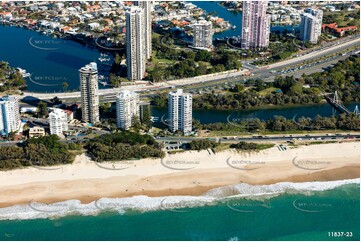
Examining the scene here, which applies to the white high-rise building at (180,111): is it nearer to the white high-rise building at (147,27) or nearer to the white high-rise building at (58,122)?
the white high-rise building at (58,122)

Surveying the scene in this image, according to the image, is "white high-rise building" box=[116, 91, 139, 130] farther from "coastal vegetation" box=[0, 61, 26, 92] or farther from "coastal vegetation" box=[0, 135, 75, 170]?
"coastal vegetation" box=[0, 61, 26, 92]

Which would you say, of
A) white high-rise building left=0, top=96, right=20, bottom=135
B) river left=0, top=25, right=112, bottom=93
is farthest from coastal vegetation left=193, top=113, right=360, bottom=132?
river left=0, top=25, right=112, bottom=93

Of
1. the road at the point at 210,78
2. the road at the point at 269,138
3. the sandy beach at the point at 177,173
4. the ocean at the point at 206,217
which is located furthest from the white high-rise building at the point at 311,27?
the ocean at the point at 206,217

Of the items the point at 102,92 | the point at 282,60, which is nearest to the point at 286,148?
the point at 102,92

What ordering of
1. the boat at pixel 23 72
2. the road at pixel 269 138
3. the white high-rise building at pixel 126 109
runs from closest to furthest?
the road at pixel 269 138, the white high-rise building at pixel 126 109, the boat at pixel 23 72

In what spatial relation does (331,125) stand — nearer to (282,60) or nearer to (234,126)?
(234,126)
